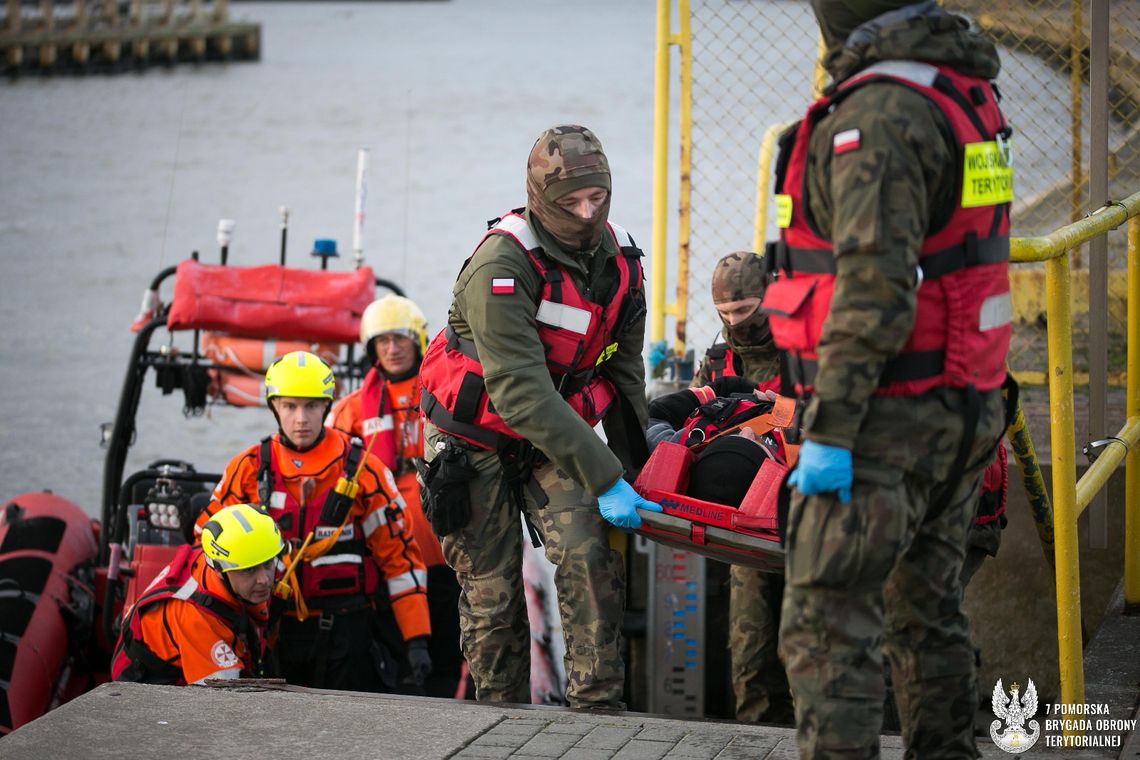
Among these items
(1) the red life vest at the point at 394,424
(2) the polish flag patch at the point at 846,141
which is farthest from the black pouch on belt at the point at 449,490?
(1) the red life vest at the point at 394,424

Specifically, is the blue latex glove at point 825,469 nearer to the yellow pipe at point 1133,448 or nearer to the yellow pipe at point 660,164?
the yellow pipe at point 1133,448

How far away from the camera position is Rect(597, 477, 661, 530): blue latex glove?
170 inches

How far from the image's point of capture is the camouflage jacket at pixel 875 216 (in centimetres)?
312

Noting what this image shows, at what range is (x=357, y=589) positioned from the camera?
20.2 ft

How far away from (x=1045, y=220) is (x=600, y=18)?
74.3 meters

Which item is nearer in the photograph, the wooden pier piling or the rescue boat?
the rescue boat

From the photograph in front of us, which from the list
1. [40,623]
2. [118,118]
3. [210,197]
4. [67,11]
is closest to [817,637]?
[40,623]

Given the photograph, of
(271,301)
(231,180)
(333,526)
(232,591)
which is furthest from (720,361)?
(231,180)

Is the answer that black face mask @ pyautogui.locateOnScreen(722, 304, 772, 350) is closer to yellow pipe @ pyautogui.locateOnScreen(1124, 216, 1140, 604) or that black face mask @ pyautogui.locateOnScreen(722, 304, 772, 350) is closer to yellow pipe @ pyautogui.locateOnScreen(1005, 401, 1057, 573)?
yellow pipe @ pyautogui.locateOnScreen(1005, 401, 1057, 573)

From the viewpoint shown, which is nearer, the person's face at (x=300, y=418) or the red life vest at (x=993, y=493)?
the red life vest at (x=993, y=493)

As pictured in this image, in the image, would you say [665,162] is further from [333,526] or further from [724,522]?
[724,522]

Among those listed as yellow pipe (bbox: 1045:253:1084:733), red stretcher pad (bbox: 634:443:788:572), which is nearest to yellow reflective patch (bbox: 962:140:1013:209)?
yellow pipe (bbox: 1045:253:1084:733)

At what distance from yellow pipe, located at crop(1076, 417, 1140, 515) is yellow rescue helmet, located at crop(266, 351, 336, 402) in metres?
2.95

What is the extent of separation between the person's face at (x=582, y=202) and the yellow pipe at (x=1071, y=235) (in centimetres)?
117
